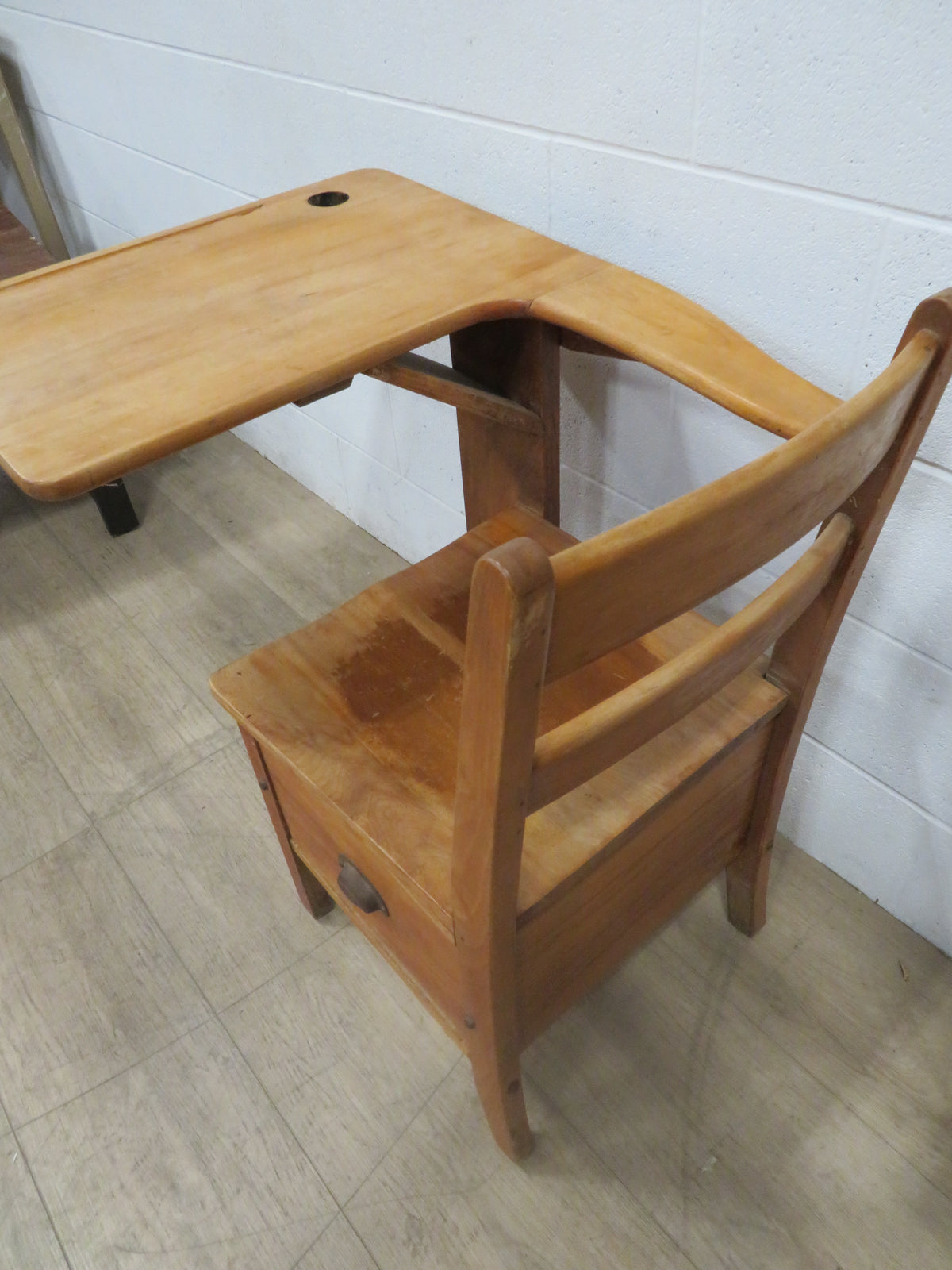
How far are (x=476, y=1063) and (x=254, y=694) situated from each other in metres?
0.44

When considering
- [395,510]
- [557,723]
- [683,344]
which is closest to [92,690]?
[395,510]

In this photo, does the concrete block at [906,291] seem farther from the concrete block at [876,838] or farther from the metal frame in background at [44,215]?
the metal frame in background at [44,215]

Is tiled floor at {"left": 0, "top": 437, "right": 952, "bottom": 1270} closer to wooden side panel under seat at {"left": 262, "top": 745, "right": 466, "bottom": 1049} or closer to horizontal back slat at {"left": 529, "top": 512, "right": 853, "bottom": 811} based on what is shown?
wooden side panel under seat at {"left": 262, "top": 745, "right": 466, "bottom": 1049}

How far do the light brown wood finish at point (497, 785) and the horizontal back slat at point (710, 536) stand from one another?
2 centimetres

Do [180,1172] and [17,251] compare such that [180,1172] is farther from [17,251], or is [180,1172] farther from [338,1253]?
[17,251]

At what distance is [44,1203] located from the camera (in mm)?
1007

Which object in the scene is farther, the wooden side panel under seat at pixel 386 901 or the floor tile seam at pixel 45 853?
the floor tile seam at pixel 45 853

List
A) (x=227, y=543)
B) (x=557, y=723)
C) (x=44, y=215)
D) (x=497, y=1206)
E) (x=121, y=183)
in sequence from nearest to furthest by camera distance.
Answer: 1. (x=557, y=723)
2. (x=497, y=1206)
3. (x=227, y=543)
4. (x=121, y=183)
5. (x=44, y=215)

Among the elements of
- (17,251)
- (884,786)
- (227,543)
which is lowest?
(227,543)

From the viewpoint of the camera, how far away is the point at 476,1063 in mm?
882

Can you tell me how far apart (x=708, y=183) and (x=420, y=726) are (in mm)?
634

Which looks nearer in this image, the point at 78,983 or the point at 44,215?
the point at 78,983

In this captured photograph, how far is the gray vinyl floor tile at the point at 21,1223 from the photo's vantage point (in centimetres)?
97

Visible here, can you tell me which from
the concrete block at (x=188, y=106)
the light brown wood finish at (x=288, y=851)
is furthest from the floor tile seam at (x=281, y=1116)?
the concrete block at (x=188, y=106)
